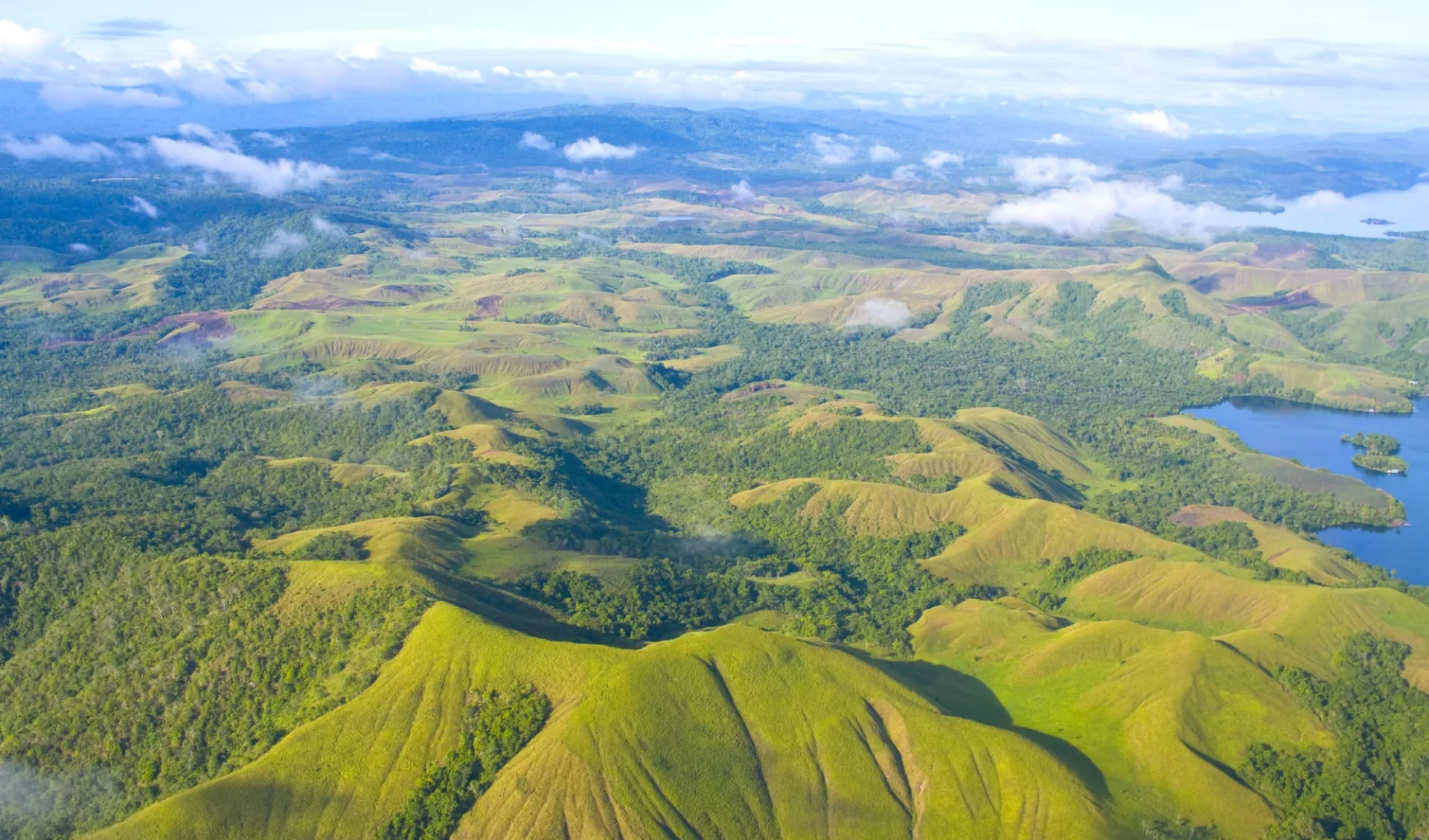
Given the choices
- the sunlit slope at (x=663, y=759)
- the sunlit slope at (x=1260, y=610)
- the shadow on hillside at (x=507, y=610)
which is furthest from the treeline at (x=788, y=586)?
the sunlit slope at (x=663, y=759)

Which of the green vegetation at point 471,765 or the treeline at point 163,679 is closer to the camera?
the green vegetation at point 471,765

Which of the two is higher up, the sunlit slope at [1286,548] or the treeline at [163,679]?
the treeline at [163,679]

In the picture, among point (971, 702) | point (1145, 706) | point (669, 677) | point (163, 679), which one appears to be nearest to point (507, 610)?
point (669, 677)

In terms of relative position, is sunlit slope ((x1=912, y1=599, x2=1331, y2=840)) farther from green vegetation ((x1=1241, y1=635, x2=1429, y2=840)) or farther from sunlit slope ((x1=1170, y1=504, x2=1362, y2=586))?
sunlit slope ((x1=1170, y1=504, x2=1362, y2=586))

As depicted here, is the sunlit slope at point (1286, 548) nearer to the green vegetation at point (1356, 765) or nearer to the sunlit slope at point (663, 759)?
the green vegetation at point (1356, 765)

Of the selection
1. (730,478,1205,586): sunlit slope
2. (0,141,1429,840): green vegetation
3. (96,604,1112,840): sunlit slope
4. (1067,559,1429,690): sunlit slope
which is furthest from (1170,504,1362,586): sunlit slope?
(96,604,1112,840): sunlit slope

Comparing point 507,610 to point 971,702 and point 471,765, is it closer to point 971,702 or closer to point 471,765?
point 471,765
